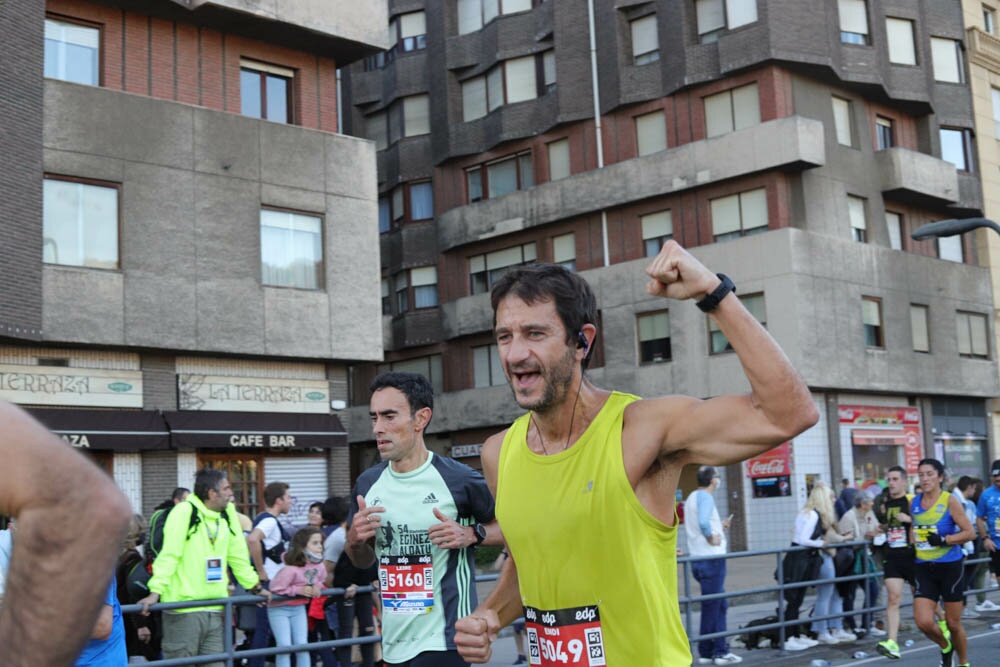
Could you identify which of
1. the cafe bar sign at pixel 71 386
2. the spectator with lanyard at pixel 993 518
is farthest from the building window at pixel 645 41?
the spectator with lanyard at pixel 993 518

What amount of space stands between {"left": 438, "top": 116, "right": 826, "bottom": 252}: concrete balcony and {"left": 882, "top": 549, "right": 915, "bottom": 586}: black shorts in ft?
66.7

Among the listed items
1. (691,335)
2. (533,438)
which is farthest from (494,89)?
(533,438)

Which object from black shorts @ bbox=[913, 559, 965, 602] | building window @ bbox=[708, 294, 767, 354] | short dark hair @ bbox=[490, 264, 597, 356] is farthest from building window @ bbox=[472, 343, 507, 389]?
short dark hair @ bbox=[490, 264, 597, 356]

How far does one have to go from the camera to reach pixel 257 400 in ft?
76.1

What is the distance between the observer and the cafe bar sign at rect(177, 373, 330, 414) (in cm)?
2227

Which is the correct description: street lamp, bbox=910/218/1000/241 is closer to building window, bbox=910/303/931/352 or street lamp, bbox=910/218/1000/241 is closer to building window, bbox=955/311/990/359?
building window, bbox=910/303/931/352

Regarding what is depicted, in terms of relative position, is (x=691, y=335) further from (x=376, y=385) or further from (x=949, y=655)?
(x=376, y=385)

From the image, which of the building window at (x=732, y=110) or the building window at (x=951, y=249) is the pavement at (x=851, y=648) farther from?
the building window at (x=951, y=249)

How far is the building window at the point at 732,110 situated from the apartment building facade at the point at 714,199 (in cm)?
7

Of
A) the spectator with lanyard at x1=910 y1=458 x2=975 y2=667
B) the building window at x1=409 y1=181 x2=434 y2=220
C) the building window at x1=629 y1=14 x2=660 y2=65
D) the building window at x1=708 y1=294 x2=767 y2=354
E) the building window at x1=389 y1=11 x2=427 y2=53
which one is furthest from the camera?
the building window at x1=389 y1=11 x2=427 y2=53

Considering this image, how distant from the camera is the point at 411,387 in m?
6.69

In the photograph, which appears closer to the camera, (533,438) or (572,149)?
(533,438)

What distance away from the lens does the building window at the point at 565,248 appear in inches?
1462

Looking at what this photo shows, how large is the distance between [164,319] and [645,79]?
723 inches
